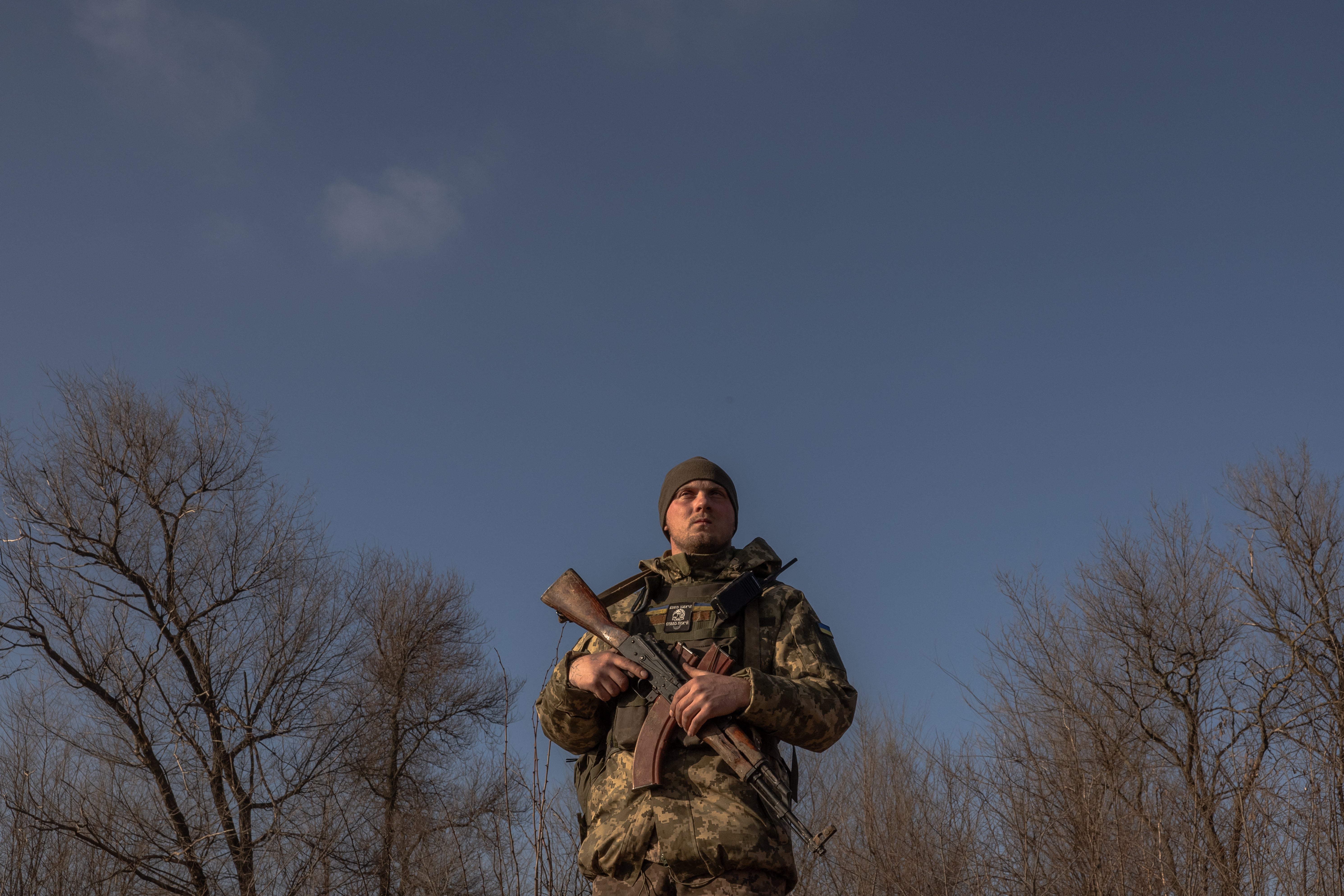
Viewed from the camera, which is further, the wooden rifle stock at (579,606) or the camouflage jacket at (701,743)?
the wooden rifle stock at (579,606)

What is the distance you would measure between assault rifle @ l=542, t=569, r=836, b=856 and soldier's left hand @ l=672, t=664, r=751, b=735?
0.27 ft

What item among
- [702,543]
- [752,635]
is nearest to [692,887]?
[752,635]

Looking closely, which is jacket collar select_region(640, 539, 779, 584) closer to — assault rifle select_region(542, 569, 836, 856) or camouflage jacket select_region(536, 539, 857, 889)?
camouflage jacket select_region(536, 539, 857, 889)

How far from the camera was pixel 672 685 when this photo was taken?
9.12ft

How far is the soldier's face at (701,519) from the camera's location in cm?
327

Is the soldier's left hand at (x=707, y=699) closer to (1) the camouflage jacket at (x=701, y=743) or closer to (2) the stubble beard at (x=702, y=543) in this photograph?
(1) the camouflage jacket at (x=701, y=743)

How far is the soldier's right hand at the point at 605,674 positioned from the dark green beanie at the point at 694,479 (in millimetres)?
732

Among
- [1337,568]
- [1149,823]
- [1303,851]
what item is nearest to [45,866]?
[1149,823]

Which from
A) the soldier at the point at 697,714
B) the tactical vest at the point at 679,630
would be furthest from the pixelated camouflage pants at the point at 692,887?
the tactical vest at the point at 679,630

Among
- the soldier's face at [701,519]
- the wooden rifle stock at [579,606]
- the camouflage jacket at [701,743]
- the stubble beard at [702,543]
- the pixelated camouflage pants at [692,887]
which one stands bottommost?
the pixelated camouflage pants at [692,887]

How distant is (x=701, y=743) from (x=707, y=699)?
23 cm

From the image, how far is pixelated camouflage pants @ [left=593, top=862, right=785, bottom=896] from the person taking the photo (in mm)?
2531

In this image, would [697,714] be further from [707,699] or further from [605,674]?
[605,674]

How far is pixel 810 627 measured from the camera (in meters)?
3.03
